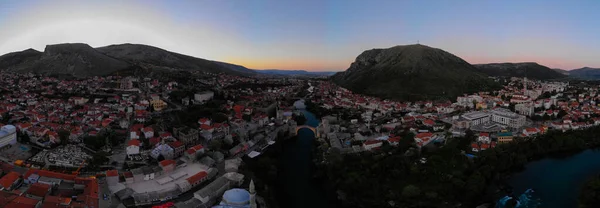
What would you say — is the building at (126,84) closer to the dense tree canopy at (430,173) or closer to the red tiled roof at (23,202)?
the red tiled roof at (23,202)

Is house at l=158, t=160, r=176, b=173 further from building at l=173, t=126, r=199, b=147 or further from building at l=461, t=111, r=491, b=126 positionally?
building at l=461, t=111, r=491, b=126

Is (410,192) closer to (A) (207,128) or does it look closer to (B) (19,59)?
(A) (207,128)

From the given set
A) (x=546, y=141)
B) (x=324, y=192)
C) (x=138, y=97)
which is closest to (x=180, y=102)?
(x=138, y=97)

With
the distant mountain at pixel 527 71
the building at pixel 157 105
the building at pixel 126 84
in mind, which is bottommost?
the building at pixel 157 105

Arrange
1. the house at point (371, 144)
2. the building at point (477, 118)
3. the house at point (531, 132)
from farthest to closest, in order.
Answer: the building at point (477, 118)
the house at point (531, 132)
the house at point (371, 144)

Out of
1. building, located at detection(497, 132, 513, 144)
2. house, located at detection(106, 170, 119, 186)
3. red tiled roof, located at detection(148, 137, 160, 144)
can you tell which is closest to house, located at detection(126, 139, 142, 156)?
red tiled roof, located at detection(148, 137, 160, 144)

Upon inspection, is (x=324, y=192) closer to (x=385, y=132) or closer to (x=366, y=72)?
(x=385, y=132)

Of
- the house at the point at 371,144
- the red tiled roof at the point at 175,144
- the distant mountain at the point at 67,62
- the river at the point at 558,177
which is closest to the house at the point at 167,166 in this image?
the red tiled roof at the point at 175,144

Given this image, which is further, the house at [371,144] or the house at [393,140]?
the house at [393,140]
